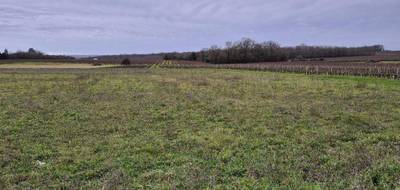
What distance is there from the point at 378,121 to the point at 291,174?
25.1 feet

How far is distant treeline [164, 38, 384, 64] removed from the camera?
144 meters

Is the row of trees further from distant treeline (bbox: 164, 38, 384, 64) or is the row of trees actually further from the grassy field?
the grassy field

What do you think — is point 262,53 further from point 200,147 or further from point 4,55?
point 200,147

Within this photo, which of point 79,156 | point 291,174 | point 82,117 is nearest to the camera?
point 291,174

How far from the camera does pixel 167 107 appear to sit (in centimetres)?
1795

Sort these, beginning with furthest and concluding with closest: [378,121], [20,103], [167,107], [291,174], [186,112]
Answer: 1. [20,103]
2. [167,107]
3. [186,112]
4. [378,121]
5. [291,174]

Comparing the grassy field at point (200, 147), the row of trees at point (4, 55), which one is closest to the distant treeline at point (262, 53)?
the row of trees at point (4, 55)

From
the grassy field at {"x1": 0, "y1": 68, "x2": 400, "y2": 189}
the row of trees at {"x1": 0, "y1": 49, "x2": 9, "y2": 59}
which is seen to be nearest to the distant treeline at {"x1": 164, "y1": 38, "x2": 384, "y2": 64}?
the row of trees at {"x1": 0, "y1": 49, "x2": 9, "y2": 59}

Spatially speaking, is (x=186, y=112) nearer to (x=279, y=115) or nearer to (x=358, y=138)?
(x=279, y=115)

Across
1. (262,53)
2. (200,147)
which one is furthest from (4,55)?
(200,147)

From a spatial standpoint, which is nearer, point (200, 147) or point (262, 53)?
point (200, 147)

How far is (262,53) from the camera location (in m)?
147

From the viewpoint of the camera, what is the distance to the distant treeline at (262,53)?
472ft

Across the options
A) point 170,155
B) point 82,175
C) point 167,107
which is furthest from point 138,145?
point 167,107
